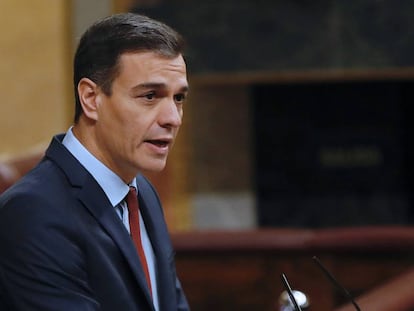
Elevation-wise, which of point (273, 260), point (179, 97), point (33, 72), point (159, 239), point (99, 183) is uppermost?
point (33, 72)

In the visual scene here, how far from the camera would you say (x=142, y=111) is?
1.55 meters

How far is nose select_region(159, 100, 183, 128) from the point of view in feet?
5.10

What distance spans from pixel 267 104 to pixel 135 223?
3.59 meters

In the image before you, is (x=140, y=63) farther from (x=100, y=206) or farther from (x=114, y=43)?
(x=100, y=206)

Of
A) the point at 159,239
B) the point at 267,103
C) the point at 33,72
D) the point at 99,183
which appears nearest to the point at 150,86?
the point at 99,183

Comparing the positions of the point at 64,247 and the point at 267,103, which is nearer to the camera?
the point at 64,247

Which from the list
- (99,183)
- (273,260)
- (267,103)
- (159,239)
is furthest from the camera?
(267,103)

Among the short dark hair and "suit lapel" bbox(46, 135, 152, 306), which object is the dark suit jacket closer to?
"suit lapel" bbox(46, 135, 152, 306)

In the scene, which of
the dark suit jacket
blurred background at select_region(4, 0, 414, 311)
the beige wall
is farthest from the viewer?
the beige wall

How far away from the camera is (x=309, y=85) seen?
205 inches

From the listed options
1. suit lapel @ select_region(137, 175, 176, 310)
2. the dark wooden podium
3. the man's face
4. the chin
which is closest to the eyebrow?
the man's face

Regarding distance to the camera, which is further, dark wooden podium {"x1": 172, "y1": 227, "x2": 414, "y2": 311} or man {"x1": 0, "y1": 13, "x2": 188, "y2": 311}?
dark wooden podium {"x1": 172, "y1": 227, "x2": 414, "y2": 311}

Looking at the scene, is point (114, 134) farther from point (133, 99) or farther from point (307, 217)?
point (307, 217)

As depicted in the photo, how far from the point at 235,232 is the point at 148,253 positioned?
1.85 meters
